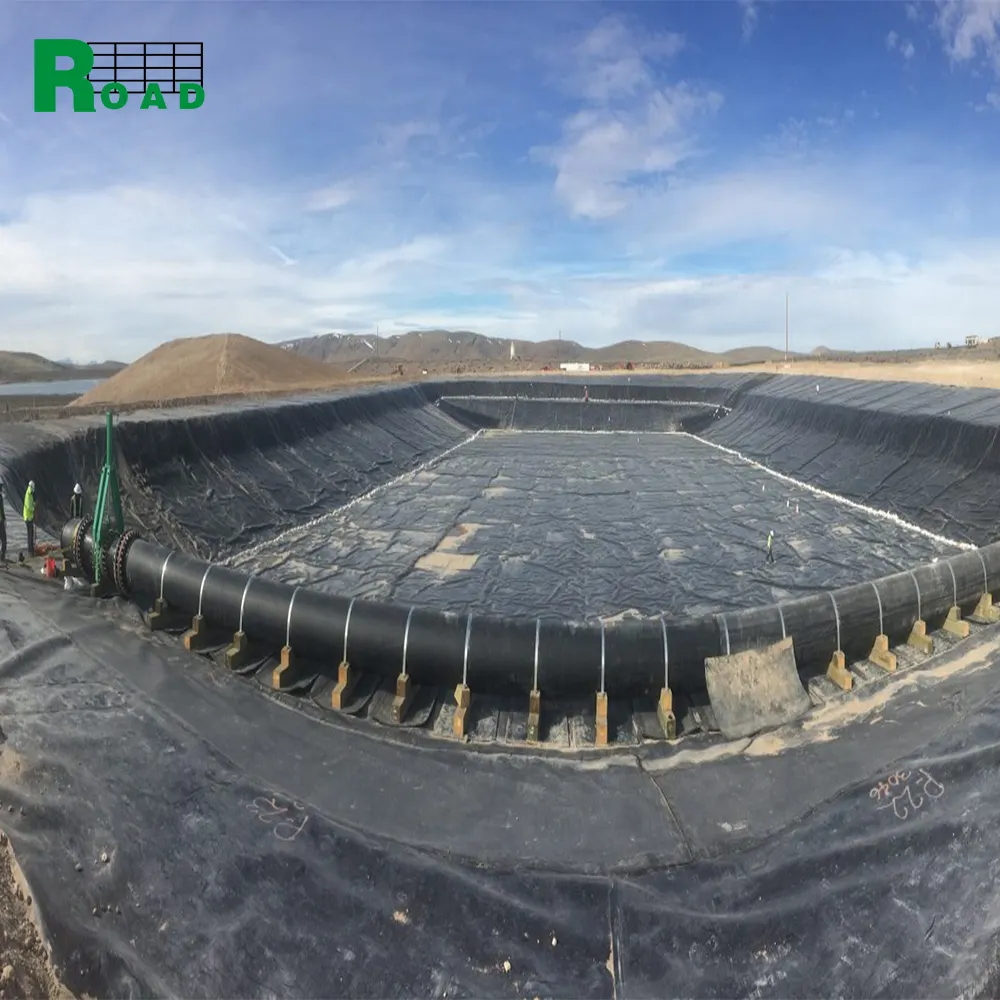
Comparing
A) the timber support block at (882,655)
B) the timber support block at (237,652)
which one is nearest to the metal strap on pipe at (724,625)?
the timber support block at (882,655)

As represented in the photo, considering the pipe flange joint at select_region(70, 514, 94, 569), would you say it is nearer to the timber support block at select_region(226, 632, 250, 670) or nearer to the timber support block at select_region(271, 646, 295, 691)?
the timber support block at select_region(226, 632, 250, 670)

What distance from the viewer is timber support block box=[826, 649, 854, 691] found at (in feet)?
17.6

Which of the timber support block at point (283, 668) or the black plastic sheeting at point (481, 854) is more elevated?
the timber support block at point (283, 668)

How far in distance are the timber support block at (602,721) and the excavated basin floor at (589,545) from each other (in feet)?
6.10

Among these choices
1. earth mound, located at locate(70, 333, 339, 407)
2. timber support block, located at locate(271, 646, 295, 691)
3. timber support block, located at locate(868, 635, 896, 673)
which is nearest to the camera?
timber support block, located at locate(271, 646, 295, 691)

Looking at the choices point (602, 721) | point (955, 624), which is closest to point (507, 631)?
point (602, 721)

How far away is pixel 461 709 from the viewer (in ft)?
16.1

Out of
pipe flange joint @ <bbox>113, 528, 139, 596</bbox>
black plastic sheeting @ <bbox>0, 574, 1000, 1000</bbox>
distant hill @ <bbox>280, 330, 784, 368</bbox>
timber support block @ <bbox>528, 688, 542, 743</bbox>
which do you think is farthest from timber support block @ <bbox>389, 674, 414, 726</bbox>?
distant hill @ <bbox>280, 330, 784, 368</bbox>

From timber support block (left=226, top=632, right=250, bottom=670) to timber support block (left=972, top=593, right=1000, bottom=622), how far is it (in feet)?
21.7

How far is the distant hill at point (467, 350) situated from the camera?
92.5 metres

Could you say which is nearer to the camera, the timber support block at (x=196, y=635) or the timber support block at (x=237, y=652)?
the timber support block at (x=237, y=652)

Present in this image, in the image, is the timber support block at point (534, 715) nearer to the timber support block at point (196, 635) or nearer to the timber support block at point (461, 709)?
the timber support block at point (461, 709)

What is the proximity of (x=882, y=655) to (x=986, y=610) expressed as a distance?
5.20 ft

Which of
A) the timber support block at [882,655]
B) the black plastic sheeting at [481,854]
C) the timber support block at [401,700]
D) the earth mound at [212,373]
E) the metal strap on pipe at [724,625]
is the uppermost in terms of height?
the earth mound at [212,373]
